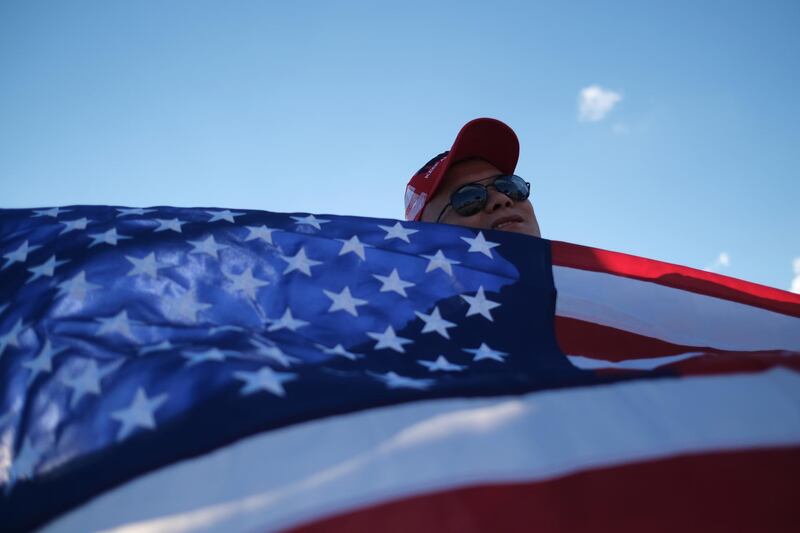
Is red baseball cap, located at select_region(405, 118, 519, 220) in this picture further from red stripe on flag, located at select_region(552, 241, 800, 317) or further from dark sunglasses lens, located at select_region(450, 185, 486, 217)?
red stripe on flag, located at select_region(552, 241, 800, 317)

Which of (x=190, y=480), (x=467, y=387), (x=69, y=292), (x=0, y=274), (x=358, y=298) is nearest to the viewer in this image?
(x=190, y=480)

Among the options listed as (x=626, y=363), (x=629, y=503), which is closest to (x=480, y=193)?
(x=626, y=363)

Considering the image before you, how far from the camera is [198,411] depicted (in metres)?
1.61

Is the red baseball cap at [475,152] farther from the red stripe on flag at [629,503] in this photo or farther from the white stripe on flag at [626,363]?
the red stripe on flag at [629,503]

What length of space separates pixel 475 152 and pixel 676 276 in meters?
1.84

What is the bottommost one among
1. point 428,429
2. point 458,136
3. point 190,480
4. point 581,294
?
point 190,480

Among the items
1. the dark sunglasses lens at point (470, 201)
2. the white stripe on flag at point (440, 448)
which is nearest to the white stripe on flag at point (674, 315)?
the white stripe on flag at point (440, 448)

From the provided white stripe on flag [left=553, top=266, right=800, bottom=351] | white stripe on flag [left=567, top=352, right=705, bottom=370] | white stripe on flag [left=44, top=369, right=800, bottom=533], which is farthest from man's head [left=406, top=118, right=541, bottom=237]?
white stripe on flag [left=44, top=369, right=800, bottom=533]

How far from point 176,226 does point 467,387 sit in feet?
5.41

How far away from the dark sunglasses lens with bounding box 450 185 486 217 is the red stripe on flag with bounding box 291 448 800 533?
2.80 meters

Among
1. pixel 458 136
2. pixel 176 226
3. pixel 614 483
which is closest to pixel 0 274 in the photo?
pixel 176 226

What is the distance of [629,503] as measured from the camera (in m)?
1.40

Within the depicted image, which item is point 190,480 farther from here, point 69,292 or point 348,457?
point 69,292

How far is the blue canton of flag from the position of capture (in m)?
1.58
